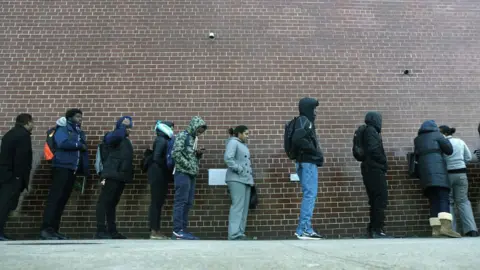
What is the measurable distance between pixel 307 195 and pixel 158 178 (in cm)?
204

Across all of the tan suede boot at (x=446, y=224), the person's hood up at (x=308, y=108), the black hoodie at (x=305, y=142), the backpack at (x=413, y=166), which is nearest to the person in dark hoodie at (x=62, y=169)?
the black hoodie at (x=305, y=142)

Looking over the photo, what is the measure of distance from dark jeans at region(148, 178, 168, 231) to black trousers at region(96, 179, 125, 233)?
0.53 meters

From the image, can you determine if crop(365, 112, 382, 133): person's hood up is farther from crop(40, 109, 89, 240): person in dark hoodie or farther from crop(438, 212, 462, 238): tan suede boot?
crop(40, 109, 89, 240): person in dark hoodie

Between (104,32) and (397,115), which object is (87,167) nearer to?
(104,32)

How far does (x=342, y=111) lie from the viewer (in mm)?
7234

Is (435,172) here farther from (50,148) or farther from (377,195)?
(50,148)

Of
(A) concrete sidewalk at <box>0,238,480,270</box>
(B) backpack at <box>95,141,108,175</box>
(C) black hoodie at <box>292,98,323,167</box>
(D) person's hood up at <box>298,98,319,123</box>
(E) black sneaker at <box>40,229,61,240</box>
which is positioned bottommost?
(E) black sneaker at <box>40,229,61,240</box>

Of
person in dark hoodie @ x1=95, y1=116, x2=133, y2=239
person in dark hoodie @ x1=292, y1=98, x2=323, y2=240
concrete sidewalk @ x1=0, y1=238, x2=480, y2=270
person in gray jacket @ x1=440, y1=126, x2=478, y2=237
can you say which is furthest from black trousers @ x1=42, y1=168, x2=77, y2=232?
person in gray jacket @ x1=440, y1=126, x2=478, y2=237

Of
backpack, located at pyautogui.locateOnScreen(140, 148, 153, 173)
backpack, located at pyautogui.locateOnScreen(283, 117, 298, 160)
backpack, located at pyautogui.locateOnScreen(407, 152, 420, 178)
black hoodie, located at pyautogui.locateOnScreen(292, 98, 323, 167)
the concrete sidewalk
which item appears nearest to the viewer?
the concrete sidewalk

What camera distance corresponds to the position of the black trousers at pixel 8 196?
5.26 m

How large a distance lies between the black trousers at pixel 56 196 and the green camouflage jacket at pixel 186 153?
148 cm

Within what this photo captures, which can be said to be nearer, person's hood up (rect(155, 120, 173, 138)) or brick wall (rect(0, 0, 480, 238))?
person's hood up (rect(155, 120, 173, 138))

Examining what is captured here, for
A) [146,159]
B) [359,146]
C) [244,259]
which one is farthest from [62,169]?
[359,146]

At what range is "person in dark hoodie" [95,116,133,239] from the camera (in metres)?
5.66
